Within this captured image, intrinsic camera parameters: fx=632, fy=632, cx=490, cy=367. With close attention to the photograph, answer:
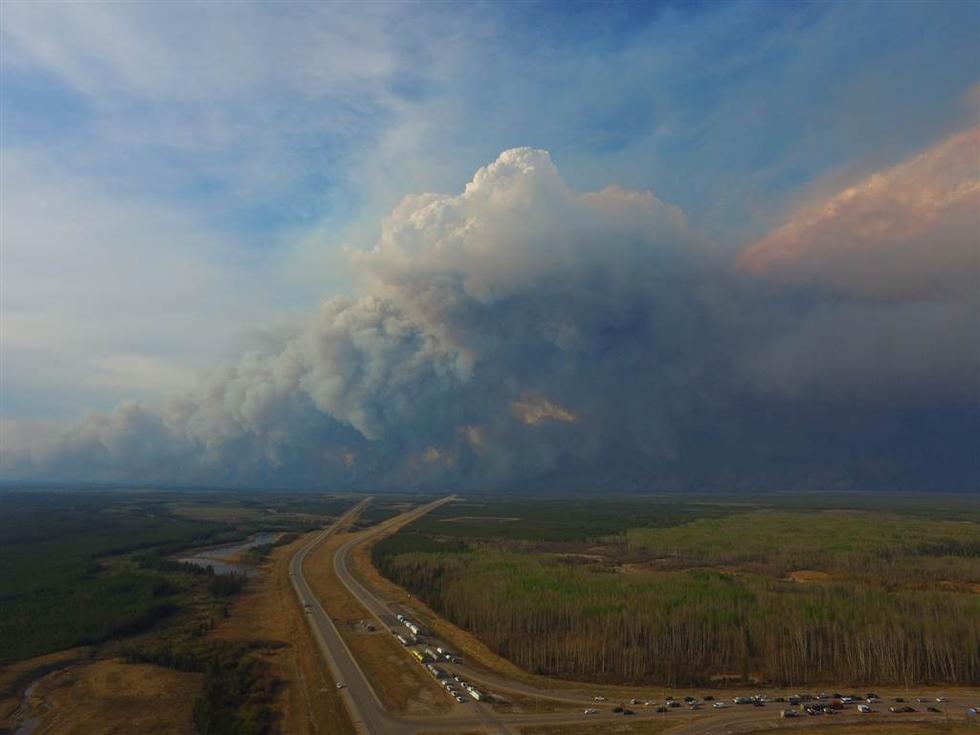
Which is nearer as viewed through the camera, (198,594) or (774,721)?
(774,721)

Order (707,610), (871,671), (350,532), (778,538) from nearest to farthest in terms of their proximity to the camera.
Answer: (871,671), (707,610), (778,538), (350,532)

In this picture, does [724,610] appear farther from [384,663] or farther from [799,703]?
[384,663]

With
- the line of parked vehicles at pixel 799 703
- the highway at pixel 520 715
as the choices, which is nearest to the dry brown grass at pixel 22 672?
the highway at pixel 520 715

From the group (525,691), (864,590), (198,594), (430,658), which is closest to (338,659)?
(430,658)

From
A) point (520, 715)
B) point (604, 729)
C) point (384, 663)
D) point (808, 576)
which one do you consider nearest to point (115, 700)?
point (384, 663)

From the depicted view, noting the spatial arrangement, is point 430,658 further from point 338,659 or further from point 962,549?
point 962,549

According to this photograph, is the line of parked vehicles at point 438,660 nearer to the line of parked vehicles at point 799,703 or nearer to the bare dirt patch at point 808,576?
the line of parked vehicles at point 799,703
